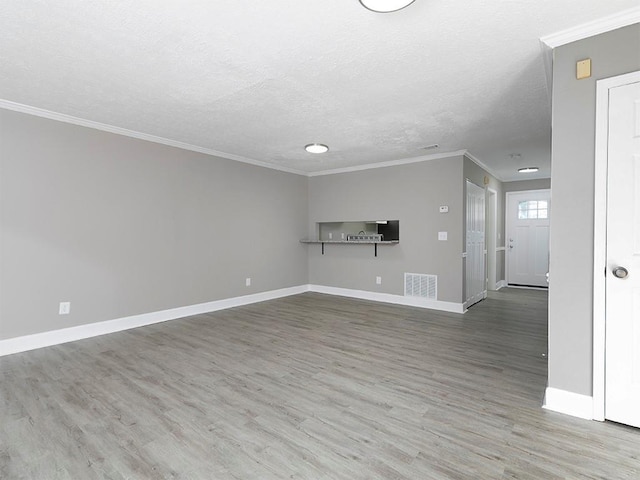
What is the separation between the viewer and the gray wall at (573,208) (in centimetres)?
202

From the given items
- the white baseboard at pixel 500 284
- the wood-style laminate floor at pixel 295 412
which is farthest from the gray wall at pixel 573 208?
the white baseboard at pixel 500 284

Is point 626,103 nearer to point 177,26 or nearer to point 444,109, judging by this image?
point 444,109

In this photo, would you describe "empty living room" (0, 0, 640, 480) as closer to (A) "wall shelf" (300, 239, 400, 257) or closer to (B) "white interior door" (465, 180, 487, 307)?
(B) "white interior door" (465, 180, 487, 307)

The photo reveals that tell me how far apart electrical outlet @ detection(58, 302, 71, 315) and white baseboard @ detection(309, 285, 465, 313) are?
4.04 meters

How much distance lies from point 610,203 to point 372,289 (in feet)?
13.6

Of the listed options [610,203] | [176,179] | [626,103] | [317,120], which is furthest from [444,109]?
[176,179]

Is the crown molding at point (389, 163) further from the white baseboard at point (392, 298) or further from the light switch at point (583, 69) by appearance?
the light switch at point (583, 69)

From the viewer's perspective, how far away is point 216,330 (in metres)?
3.96

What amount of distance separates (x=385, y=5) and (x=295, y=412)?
2487mm

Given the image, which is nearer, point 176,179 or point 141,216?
point 141,216

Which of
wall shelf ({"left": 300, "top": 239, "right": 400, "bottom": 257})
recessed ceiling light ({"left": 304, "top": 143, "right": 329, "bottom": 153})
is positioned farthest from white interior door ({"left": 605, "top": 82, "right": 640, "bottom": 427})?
wall shelf ({"left": 300, "top": 239, "right": 400, "bottom": 257})

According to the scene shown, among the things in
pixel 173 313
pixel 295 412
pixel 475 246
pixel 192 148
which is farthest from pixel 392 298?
pixel 192 148

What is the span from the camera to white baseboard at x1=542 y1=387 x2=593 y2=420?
2.04 meters

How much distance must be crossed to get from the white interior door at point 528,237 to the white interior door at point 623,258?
5.90 meters
